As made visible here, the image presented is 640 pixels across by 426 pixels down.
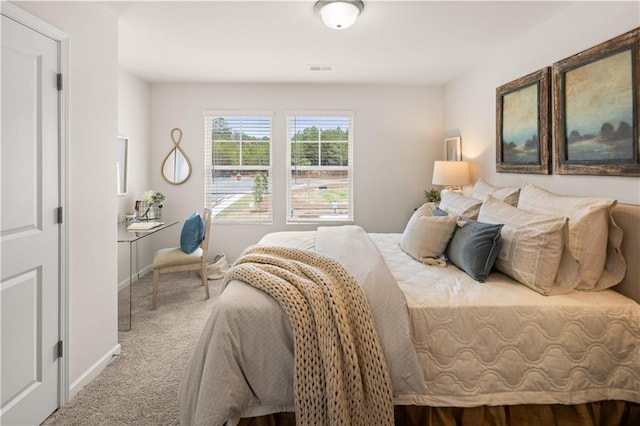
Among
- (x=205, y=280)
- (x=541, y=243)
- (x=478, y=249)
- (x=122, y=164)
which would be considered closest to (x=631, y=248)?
(x=541, y=243)

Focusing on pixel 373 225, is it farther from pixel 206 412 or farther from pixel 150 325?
pixel 206 412

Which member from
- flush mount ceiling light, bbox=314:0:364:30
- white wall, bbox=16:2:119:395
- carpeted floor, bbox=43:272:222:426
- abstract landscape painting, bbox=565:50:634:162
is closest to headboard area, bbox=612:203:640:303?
abstract landscape painting, bbox=565:50:634:162

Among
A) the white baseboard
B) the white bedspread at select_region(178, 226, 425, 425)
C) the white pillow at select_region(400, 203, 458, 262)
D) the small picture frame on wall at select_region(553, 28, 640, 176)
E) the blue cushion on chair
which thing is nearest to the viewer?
the white bedspread at select_region(178, 226, 425, 425)

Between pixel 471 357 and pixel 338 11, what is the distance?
92.1 inches

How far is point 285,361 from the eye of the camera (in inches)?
64.9

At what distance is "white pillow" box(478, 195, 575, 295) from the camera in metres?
1.97

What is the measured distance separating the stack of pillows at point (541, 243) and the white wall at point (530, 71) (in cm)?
29

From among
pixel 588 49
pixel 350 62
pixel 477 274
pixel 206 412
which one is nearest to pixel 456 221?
pixel 477 274

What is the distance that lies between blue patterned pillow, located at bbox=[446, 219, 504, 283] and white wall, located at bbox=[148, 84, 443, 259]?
9.12 ft

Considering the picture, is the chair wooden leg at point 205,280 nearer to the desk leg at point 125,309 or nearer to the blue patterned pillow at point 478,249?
the desk leg at point 125,309

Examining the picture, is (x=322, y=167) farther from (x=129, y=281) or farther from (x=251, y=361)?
(x=251, y=361)

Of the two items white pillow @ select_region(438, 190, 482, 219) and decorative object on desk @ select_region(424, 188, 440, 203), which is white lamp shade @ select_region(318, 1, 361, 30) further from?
decorative object on desk @ select_region(424, 188, 440, 203)

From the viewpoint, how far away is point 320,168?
514cm

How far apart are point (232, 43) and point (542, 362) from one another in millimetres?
3398
